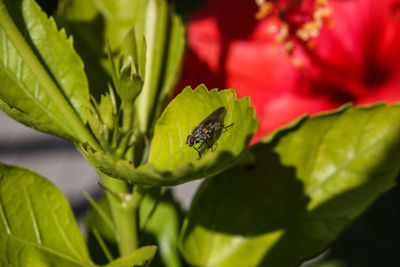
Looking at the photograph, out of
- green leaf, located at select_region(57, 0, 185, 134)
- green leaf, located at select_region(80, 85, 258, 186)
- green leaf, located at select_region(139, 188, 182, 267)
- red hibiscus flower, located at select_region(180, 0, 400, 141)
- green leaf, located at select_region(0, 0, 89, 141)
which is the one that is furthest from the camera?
red hibiscus flower, located at select_region(180, 0, 400, 141)

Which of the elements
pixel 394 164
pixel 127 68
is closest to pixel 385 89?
pixel 394 164

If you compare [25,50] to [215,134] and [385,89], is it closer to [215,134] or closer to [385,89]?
[215,134]

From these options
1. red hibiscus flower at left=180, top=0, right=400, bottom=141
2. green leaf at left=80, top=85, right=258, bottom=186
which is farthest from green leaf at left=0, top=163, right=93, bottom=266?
red hibiscus flower at left=180, top=0, right=400, bottom=141

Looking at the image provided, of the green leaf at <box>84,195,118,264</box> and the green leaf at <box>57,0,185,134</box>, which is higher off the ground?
the green leaf at <box>57,0,185,134</box>

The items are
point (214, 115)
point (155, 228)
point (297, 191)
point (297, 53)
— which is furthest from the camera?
point (297, 53)

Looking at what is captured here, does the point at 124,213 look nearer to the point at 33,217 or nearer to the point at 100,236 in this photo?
the point at 33,217

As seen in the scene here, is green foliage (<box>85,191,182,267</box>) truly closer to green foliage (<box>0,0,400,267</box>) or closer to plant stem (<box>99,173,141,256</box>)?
green foliage (<box>0,0,400,267</box>)

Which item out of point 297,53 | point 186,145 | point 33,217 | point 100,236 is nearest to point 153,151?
point 186,145
